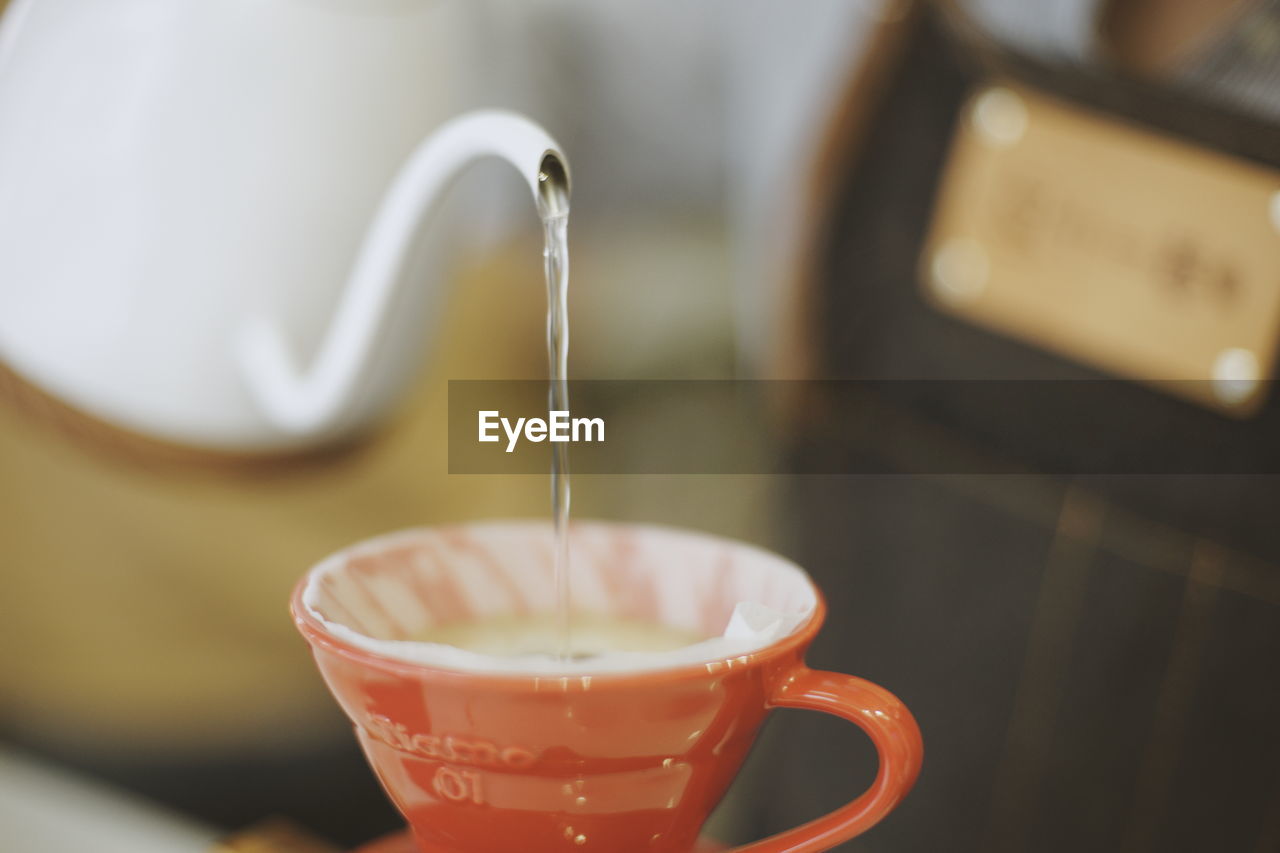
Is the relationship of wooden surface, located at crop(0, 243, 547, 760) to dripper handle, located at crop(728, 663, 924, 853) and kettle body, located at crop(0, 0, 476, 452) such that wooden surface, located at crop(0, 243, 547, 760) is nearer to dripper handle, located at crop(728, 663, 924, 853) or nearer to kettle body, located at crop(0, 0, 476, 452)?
kettle body, located at crop(0, 0, 476, 452)

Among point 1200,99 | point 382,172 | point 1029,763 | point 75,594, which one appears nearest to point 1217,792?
point 1029,763

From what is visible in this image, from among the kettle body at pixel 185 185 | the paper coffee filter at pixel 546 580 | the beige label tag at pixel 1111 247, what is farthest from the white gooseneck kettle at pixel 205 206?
the beige label tag at pixel 1111 247

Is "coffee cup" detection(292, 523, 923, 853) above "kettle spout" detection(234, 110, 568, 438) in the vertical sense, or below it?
below

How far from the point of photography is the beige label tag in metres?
0.62

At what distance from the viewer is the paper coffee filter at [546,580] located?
0.29m

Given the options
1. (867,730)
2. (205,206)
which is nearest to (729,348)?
(205,206)

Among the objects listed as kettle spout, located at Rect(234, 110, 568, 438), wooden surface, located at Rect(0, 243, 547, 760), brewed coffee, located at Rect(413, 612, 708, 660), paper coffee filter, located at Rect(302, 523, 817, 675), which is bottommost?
wooden surface, located at Rect(0, 243, 547, 760)

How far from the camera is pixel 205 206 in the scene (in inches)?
17.5

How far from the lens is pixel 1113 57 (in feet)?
2.33

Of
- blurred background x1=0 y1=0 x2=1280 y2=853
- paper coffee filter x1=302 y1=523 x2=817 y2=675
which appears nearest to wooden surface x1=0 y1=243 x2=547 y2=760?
blurred background x1=0 y1=0 x2=1280 y2=853

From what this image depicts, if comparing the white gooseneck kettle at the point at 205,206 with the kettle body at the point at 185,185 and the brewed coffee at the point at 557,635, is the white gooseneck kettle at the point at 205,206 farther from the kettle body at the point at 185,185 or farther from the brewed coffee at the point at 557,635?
the brewed coffee at the point at 557,635

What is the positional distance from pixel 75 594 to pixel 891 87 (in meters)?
0.80

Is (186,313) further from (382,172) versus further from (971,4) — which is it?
(971,4)

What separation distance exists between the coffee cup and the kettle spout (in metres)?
0.12
